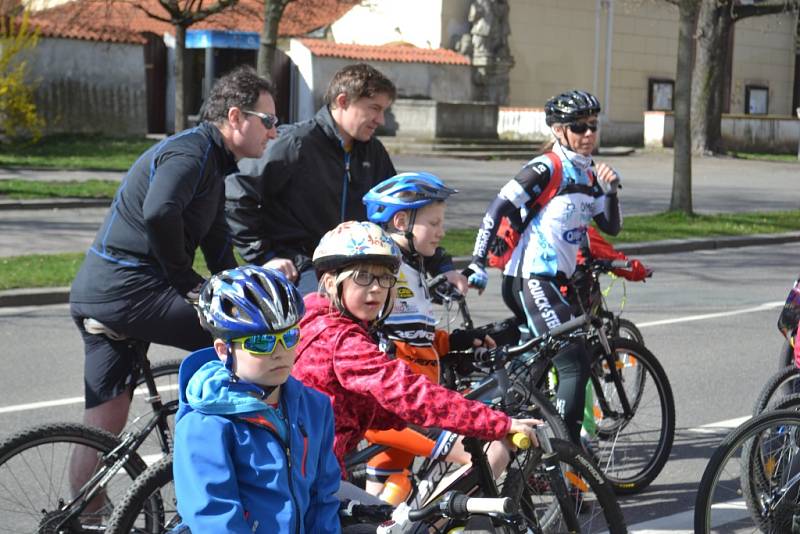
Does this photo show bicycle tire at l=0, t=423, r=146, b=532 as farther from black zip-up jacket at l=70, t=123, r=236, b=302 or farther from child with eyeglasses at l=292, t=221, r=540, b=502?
child with eyeglasses at l=292, t=221, r=540, b=502

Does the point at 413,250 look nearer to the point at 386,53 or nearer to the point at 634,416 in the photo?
the point at 634,416

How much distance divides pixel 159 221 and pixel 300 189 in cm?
146

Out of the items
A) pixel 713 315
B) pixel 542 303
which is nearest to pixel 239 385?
pixel 542 303

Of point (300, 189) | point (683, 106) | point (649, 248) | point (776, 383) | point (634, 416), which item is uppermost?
point (683, 106)

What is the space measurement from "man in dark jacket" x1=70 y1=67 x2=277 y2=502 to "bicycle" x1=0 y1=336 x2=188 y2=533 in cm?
36

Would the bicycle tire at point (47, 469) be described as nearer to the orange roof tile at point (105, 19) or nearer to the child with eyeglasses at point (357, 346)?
the child with eyeglasses at point (357, 346)

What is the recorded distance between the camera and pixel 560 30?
136ft

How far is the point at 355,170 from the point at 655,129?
1278 inches

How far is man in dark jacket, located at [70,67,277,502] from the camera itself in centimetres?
453

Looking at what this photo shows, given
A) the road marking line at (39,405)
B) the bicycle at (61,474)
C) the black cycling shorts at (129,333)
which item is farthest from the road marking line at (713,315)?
the bicycle at (61,474)

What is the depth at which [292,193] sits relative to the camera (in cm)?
585

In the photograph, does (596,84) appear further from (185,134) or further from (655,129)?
(185,134)

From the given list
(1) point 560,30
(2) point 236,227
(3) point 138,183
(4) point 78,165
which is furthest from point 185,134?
(1) point 560,30

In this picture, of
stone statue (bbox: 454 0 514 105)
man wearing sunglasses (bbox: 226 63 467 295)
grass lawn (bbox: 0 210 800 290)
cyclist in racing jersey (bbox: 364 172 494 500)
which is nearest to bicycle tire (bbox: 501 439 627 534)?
cyclist in racing jersey (bbox: 364 172 494 500)
